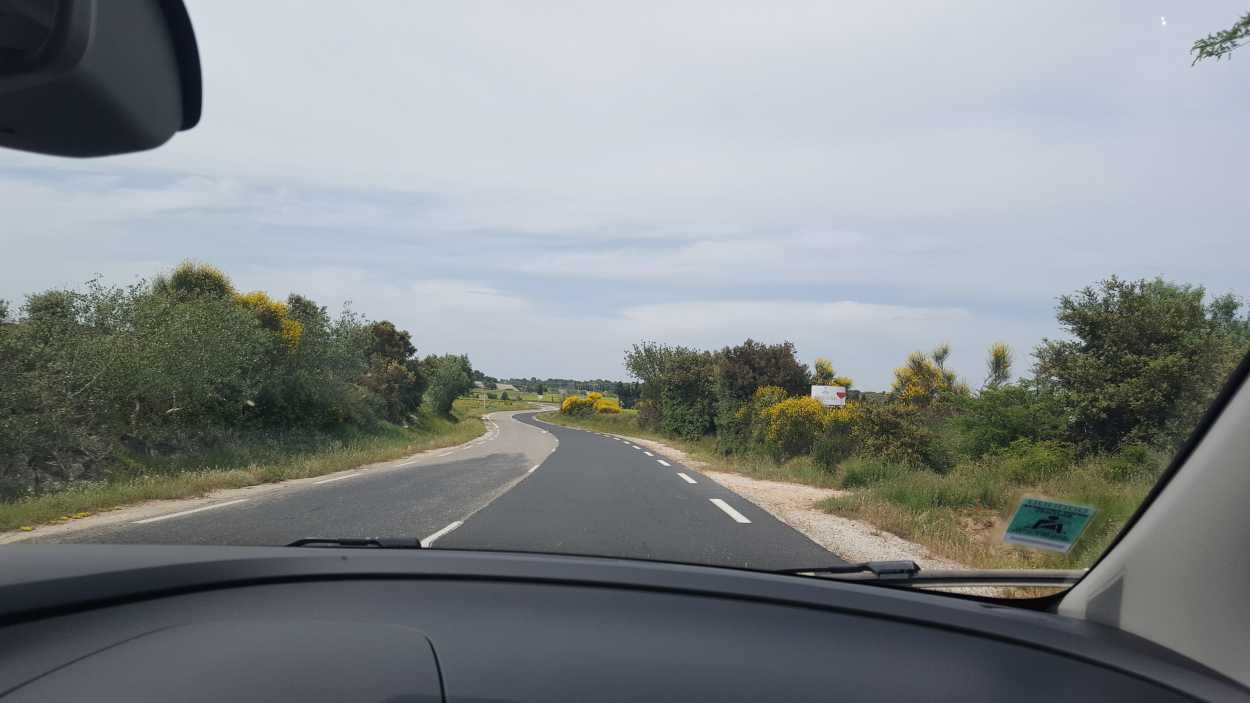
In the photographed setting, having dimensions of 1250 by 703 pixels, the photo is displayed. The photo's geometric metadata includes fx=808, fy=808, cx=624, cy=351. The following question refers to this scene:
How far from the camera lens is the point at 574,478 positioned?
11.9 meters

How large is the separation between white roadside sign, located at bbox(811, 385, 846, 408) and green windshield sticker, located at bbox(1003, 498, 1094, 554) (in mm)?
17063

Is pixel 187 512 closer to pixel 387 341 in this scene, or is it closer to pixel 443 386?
pixel 387 341

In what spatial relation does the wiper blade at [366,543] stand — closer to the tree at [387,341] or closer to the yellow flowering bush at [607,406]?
the tree at [387,341]

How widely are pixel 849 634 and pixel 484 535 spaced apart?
3206 millimetres

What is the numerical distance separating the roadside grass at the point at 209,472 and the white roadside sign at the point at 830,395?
1020 cm

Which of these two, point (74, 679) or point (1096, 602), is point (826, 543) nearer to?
point (1096, 602)

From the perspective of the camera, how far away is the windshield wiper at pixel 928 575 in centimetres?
269

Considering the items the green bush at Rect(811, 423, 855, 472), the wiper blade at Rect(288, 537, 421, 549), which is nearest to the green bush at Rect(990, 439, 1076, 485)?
the wiper blade at Rect(288, 537, 421, 549)

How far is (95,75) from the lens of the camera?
1355mm

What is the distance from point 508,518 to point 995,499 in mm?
4093

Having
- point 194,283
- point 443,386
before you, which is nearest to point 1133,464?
point 194,283

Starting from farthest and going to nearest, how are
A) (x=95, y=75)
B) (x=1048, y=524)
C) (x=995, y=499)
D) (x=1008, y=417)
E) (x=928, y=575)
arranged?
1. (x=1008, y=417)
2. (x=995, y=499)
3. (x=928, y=575)
4. (x=1048, y=524)
5. (x=95, y=75)

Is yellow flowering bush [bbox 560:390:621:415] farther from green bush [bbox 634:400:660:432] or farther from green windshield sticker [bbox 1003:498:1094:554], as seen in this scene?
green windshield sticker [bbox 1003:498:1094:554]

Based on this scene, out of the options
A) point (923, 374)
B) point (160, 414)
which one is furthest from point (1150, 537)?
point (160, 414)
